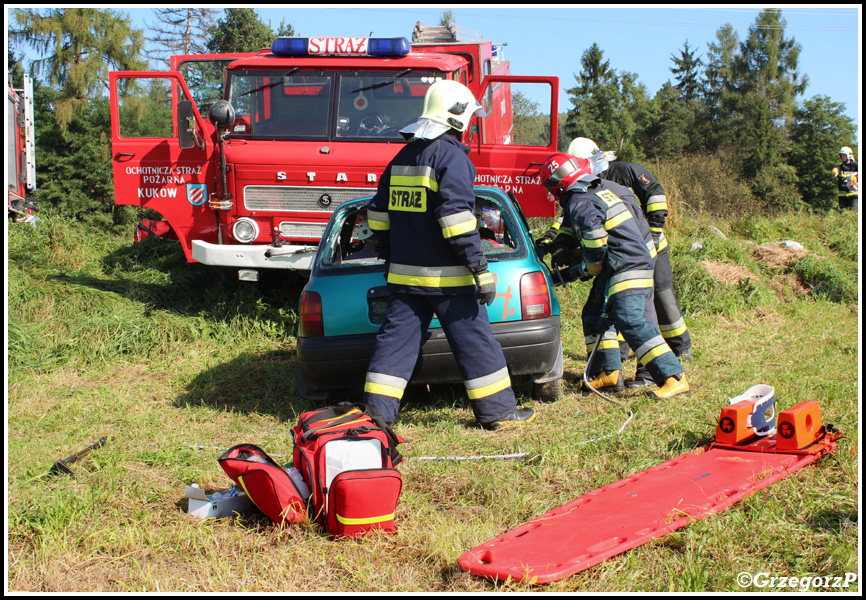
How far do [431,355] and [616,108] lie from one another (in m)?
51.7

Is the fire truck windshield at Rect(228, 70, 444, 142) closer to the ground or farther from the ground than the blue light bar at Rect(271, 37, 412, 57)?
closer to the ground

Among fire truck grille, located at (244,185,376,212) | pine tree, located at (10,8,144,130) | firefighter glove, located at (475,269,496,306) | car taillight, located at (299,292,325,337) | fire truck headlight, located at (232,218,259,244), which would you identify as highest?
pine tree, located at (10,8,144,130)

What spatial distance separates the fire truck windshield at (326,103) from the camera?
6.67 m

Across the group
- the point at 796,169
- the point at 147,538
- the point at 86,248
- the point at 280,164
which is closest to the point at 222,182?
the point at 280,164

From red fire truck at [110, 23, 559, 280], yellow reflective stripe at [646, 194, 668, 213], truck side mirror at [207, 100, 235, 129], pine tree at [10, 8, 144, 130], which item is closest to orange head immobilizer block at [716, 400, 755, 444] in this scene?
yellow reflective stripe at [646, 194, 668, 213]

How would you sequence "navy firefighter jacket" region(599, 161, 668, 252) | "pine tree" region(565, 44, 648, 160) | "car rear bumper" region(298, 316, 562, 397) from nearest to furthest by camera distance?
"car rear bumper" region(298, 316, 562, 397) < "navy firefighter jacket" region(599, 161, 668, 252) < "pine tree" region(565, 44, 648, 160)

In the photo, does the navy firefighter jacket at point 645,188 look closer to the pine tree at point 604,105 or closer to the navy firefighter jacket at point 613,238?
the navy firefighter jacket at point 613,238

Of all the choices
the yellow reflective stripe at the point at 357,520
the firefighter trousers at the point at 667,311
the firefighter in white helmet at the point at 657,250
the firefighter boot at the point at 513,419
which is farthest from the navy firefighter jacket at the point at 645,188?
the yellow reflective stripe at the point at 357,520

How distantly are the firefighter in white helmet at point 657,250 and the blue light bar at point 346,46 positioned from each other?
2223mm

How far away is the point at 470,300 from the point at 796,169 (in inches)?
1743

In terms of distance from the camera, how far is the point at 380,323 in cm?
441

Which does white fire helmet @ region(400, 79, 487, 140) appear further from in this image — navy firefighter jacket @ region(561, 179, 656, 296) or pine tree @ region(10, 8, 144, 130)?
pine tree @ region(10, 8, 144, 130)

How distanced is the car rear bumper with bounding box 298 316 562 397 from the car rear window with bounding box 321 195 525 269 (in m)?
0.50

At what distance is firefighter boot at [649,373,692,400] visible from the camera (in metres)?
4.62
